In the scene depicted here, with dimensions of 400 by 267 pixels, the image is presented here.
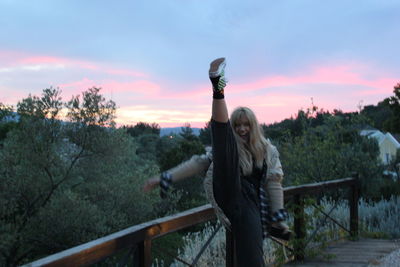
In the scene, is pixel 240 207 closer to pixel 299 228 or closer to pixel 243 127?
pixel 243 127

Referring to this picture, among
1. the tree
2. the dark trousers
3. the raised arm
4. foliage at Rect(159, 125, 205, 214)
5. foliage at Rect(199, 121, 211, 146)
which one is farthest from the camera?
foliage at Rect(199, 121, 211, 146)

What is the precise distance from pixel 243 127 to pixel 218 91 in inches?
19.5

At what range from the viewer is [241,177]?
2.87 meters

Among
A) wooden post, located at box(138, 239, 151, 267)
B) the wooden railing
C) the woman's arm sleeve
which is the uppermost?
the woman's arm sleeve

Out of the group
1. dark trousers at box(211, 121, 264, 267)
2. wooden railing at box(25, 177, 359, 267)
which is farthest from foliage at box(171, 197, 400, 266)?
dark trousers at box(211, 121, 264, 267)

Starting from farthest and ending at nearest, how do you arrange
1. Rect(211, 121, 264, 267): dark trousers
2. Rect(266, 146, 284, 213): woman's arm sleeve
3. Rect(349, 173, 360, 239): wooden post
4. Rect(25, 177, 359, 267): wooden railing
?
Rect(349, 173, 360, 239): wooden post → Rect(266, 146, 284, 213): woman's arm sleeve → Rect(211, 121, 264, 267): dark trousers → Rect(25, 177, 359, 267): wooden railing

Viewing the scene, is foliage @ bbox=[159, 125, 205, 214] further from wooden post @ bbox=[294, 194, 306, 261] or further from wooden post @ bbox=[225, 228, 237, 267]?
wooden post @ bbox=[225, 228, 237, 267]

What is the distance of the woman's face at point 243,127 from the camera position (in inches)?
116

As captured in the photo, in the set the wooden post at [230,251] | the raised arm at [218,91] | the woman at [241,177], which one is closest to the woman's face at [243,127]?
the woman at [241,177]

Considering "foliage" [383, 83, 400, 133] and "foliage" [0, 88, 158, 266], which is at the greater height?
"foliage" [383, 83, 400, 133]

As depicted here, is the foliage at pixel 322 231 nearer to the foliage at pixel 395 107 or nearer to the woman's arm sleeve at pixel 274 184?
the woman's arm sleeve at pixel 274 184

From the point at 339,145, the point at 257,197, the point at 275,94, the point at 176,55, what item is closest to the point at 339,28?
the point at 339,145

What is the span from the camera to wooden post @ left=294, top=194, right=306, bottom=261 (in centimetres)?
566

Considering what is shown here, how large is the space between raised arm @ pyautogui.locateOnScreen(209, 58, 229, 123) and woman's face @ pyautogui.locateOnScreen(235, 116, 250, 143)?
0.45m
